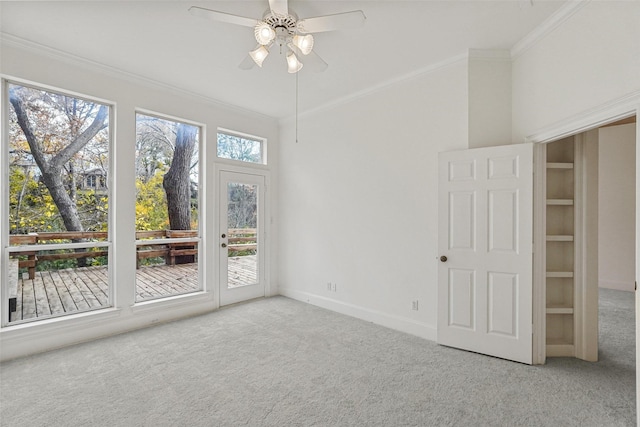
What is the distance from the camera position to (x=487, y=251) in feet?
9.46

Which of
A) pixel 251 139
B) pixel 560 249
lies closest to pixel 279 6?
pixel 251 139

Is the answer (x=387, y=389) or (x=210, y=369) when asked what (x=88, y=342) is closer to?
(x=210, y=369)

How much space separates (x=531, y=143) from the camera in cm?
268

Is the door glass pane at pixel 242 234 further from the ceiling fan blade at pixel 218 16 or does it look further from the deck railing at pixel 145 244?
the ceiling fan blade at pixel 218 16

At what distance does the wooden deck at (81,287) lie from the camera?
300cm

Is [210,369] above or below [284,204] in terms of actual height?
below

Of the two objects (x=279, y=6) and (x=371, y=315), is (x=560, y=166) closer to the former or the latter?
(x=371, y=315)

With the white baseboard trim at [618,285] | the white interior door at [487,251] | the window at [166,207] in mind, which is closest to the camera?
the white interior door at [487,251]

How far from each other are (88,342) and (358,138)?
3.93 metres

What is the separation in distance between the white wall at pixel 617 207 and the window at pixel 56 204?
8.07 metres

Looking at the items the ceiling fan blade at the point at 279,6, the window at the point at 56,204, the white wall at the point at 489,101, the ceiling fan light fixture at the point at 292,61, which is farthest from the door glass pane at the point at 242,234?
the white wall at the point at 489,101

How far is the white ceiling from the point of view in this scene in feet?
7.72

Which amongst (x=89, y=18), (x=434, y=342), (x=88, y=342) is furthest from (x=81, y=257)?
(x=434, y=342)

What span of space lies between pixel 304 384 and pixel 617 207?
655cm
